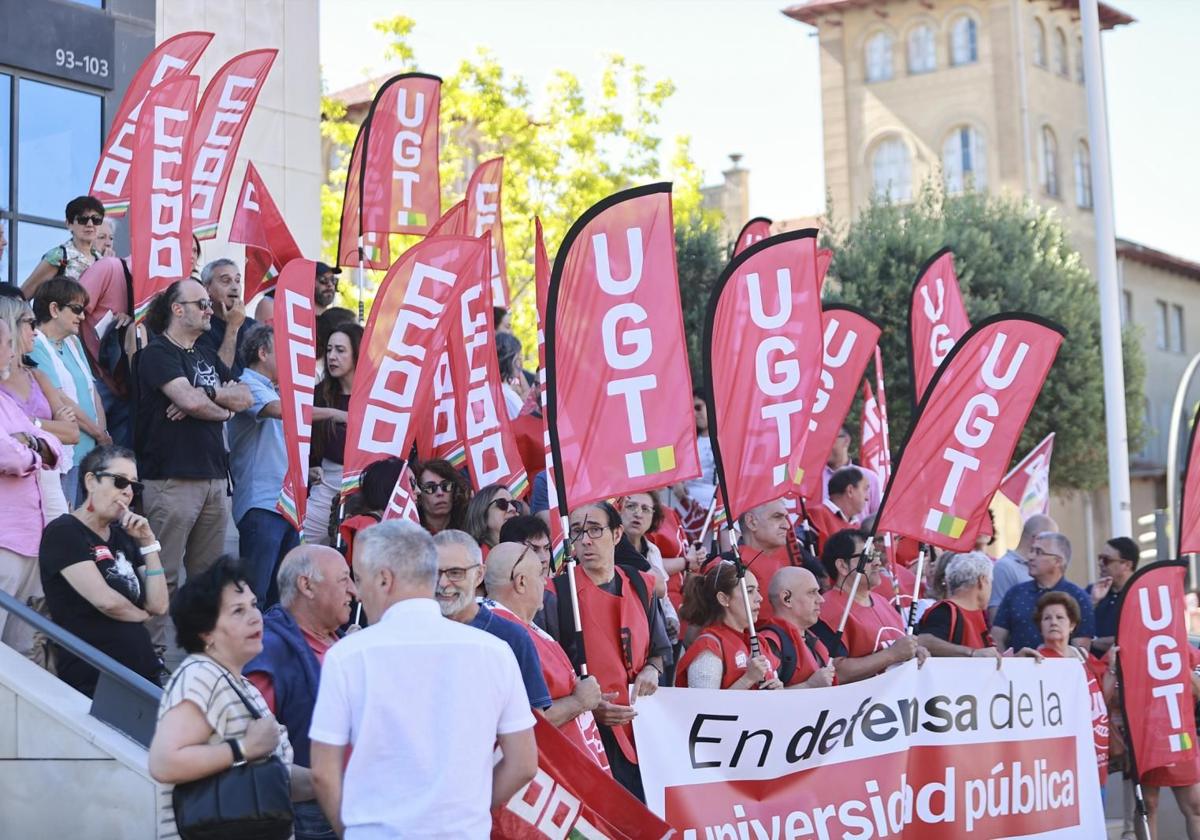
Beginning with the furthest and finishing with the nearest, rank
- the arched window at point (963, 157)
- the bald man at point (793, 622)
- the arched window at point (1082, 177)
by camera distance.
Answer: the arched window at point (1082, 177) < the arched window at point (963, 157) < the bald man at point (793, 622)

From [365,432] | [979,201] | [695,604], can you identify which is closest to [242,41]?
[365,432]

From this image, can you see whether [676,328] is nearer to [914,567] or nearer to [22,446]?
[22,446]

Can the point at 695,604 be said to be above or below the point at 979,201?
below

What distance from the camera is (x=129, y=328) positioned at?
10.1 m

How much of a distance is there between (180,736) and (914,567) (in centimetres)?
857

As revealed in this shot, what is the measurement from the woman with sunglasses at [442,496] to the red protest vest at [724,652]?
1.70 metres

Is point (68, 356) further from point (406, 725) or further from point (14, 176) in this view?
point (14, 176)

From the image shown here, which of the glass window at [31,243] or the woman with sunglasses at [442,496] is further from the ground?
the glass window at [31,243]

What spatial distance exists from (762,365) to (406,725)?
13.1 ft

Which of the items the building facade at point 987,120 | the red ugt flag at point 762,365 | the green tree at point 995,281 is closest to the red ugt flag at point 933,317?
the red ugt flag at point 762,365

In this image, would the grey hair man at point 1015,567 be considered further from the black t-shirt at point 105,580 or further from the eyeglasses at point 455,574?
the black t-shirt at point 105,580

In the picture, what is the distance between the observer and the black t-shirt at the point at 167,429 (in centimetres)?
912

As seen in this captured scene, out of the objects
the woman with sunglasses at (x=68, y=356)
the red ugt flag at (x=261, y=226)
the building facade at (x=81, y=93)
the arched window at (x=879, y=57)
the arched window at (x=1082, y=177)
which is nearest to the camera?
the woman with sunglasses at (x=68, y=356)

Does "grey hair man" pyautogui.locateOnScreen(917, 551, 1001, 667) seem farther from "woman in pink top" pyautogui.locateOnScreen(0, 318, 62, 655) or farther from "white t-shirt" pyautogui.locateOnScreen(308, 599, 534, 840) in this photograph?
"white t-shirt" pyautogui.locateOnScreen(308, 599, 534, 840)
